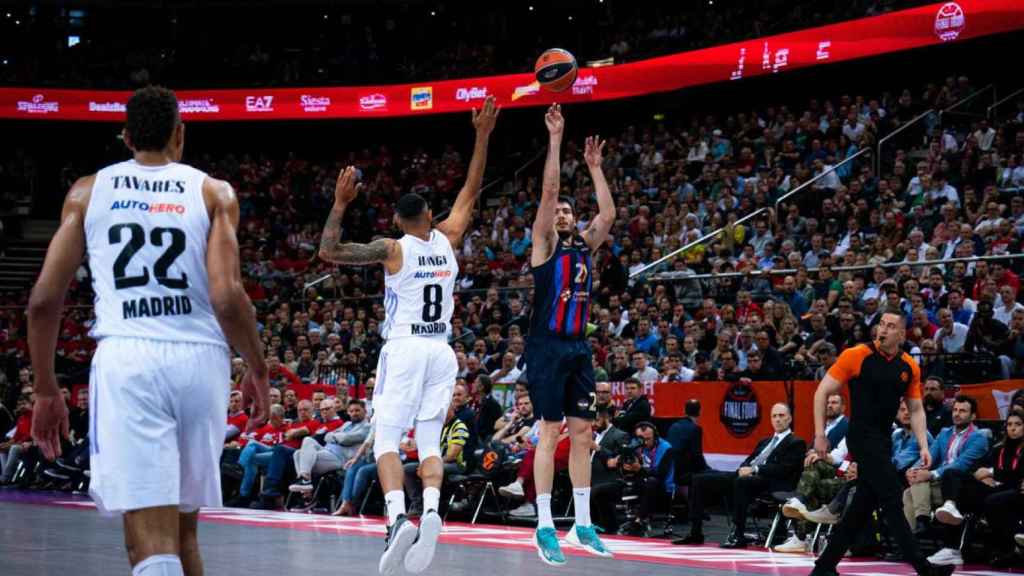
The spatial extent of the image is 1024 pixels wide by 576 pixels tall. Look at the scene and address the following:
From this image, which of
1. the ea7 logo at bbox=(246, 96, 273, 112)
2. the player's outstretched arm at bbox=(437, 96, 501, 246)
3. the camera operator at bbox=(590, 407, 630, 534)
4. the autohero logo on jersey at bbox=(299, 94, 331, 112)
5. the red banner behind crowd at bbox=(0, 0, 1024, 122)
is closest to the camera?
the player's outstretched arm at bbox=(437, 96, 501, 246)

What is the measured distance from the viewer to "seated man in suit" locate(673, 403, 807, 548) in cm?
1149

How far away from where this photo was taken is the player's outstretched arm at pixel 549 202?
8203mm

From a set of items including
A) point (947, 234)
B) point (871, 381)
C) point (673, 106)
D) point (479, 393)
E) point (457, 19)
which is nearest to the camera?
point (871, 381)

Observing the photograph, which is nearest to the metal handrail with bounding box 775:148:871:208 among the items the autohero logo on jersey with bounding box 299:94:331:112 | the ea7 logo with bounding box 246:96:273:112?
the autohero logo on jersey with bounding box 299:94:331:112

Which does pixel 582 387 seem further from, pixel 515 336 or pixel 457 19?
pixel 457 19

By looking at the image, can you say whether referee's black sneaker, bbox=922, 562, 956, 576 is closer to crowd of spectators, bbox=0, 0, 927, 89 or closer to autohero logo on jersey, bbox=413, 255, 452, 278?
autohero logo on jersey, bbox=413, 255, 452, 278

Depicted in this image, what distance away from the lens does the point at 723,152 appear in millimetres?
23703

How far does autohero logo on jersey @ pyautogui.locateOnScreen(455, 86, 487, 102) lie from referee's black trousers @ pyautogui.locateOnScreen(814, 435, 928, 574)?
21.6m

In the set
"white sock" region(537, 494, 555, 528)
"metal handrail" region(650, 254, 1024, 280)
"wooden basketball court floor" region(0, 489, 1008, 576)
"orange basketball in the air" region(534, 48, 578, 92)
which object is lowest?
"wooden basketball court floor" region(0, 489, 1008, 576)

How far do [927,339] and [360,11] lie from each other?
79.3ft

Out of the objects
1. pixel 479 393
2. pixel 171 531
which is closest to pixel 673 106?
pixel 479 393

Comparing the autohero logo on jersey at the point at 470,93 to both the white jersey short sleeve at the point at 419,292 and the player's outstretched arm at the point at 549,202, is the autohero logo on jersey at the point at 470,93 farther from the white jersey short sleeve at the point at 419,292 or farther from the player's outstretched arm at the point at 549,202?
the white jersey short sleeve at the point at 419,292

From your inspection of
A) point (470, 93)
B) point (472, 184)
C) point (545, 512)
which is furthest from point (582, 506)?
point (470, 93)

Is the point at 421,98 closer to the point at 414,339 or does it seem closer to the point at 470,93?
the point at 470,93
